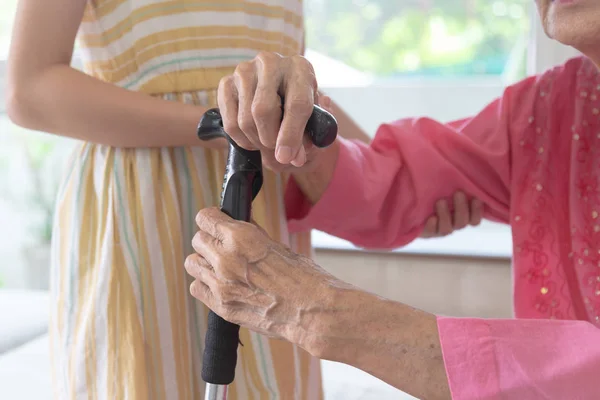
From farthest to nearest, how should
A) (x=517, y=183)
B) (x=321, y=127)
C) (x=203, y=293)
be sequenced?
(x=517, y=183) < (x=203, y=293) < (x=321, y=127)

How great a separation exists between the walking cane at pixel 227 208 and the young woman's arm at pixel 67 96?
0.15m

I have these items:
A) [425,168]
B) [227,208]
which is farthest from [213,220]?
[425,168]

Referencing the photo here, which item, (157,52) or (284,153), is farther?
(157,52)

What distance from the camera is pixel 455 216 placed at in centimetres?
116

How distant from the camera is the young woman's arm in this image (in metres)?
0.86

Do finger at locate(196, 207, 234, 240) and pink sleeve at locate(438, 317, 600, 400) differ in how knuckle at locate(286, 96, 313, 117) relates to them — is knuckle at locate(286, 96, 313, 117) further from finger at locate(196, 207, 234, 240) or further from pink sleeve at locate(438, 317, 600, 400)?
pink sleeve at locate(438, 317, 600, 400)

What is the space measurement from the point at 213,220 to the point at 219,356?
5.5 inches

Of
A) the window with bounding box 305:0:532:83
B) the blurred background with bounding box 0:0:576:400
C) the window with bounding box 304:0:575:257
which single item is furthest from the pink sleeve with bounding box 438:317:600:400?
the window with bounding box 305:0:532:83

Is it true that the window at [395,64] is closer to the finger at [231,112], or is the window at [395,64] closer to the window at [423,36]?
the window at [423,36]

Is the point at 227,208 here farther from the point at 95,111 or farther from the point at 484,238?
the point at 484,238

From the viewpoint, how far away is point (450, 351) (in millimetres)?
725

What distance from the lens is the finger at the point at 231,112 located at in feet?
2.32

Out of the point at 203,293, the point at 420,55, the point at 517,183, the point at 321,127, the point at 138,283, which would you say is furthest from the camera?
the point at 420,55

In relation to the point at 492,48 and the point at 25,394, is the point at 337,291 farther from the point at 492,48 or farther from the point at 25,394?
the point at 492,48
